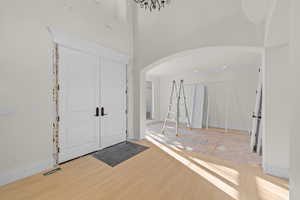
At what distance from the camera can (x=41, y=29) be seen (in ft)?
7.90

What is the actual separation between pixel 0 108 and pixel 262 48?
14.9ft

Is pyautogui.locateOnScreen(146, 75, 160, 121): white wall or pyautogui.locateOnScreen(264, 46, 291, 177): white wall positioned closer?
pyautogui.locateOnScreen(264, 46, 291, 177): white wall

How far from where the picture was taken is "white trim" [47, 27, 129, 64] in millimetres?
2565

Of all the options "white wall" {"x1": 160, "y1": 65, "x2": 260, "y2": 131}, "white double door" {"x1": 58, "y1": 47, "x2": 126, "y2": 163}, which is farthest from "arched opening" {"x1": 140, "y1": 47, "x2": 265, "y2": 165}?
"white double door" {"x1": 58, "y1": 47, "x2": 126, "y2": 163}

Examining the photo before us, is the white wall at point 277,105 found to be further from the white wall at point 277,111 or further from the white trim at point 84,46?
the white trim at point 84,46

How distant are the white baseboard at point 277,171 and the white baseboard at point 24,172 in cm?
402

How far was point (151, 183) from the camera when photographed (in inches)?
83.2

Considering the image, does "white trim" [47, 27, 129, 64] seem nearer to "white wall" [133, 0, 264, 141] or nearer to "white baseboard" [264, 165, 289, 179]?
"white wall" [133, 0, 264, 141]

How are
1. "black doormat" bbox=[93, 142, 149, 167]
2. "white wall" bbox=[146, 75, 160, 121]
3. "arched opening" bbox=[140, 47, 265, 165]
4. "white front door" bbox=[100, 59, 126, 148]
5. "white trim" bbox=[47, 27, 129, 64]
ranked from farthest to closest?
"white wall" bbox=[146, 75, 160, 121] → "arched opening" bbox=[140, 47, 265, 165] → "white front door" bbox=[100, 59, 126, 148] → "black doormat" bbox=[93, 142, 149, 167] → "white trim" bbox=[47, 27, 129, 64]

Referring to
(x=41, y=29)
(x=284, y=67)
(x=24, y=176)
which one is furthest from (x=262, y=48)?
(x=24, y=176)

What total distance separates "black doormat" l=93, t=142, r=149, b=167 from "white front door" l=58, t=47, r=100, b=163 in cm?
29

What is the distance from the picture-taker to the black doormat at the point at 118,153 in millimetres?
2889

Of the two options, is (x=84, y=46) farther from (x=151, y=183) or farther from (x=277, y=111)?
(x=277, y=111)

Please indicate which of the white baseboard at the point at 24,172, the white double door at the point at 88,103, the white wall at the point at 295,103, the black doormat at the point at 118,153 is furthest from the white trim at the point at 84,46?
the white wall at the point at 295,103
